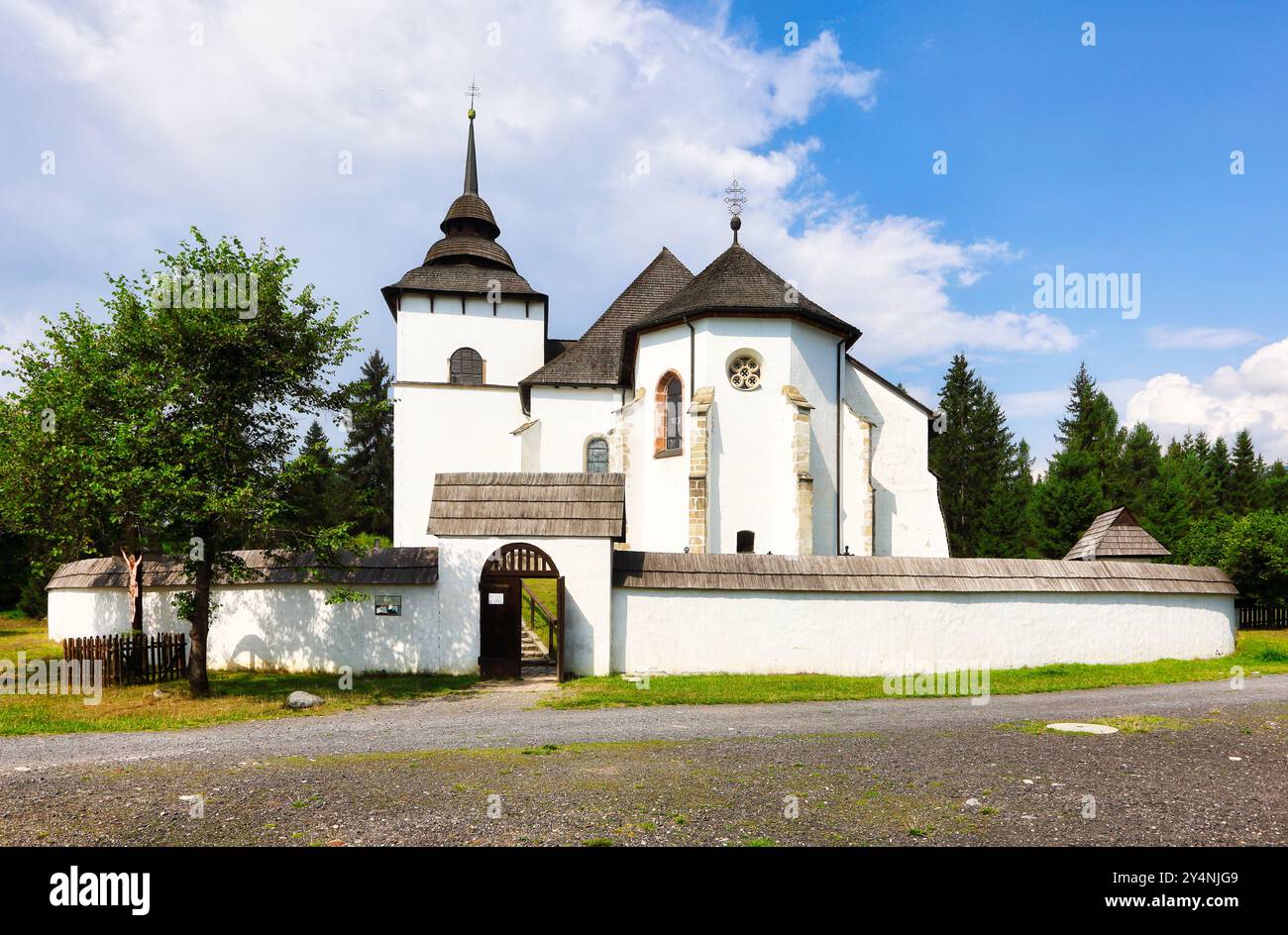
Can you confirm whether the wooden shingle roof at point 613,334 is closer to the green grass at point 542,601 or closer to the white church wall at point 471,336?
the white church wall at point 471,336

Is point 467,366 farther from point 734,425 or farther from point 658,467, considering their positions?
point 734,425

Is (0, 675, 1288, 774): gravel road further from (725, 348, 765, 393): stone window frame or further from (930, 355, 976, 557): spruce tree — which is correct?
(930, 355, 976, 557): spruce tree

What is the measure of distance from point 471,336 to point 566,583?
68.6 ft

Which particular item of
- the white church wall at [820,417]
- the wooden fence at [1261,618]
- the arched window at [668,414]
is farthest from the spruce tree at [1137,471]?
the arched window at [668,414]

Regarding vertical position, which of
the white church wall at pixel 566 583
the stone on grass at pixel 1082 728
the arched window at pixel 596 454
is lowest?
the stone on grass at pixel 1082 728

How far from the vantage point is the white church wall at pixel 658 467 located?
21.5m

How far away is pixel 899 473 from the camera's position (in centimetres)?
2492

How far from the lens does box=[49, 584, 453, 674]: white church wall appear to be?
1507 cm

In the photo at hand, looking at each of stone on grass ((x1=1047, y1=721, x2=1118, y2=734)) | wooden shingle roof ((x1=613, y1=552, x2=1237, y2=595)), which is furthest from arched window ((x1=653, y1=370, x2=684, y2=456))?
stone on grass ((x1=1047, y1=721, x2=1118, y2=734))

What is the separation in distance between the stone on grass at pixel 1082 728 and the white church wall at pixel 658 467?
38.7 feet

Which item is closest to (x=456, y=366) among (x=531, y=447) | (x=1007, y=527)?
(x=531, y=447)

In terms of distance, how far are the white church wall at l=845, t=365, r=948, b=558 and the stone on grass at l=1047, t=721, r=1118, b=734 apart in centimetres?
1424
